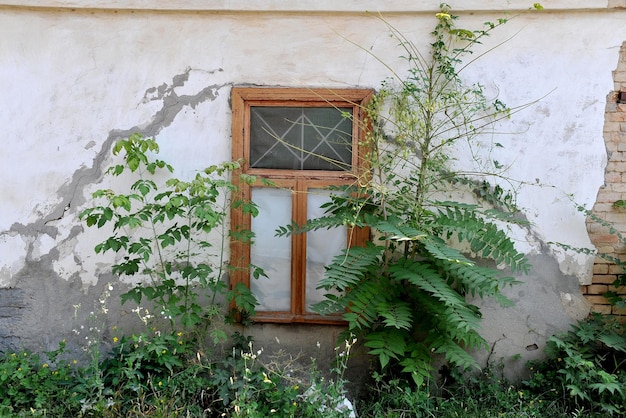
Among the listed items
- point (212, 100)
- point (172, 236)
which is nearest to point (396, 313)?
point (172, 236)

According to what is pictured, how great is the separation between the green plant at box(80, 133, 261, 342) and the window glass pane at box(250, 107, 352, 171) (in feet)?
1.07

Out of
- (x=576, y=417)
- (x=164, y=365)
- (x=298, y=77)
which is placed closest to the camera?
(x=576, y=417)

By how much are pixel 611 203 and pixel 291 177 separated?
2.26m

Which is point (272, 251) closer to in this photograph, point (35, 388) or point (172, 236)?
point (172, 236)

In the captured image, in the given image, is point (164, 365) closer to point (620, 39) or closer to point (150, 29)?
point (150, 29)

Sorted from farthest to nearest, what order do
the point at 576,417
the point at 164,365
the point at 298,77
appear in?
the point at 298,77, the point at 164,365, the point at 576,417

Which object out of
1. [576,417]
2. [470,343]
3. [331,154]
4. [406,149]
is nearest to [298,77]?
[331,154]

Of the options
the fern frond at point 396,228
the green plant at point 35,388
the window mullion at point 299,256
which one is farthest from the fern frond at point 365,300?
the green plant at point 35,388

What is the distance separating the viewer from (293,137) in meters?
4.69

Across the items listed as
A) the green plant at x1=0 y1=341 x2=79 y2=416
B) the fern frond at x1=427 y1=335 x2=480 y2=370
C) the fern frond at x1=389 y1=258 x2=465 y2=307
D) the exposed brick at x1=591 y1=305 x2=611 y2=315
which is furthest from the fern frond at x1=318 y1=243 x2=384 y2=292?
the green plant at x1=0 y1=341 x2=79 y2=416

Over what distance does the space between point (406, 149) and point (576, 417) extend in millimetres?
2019

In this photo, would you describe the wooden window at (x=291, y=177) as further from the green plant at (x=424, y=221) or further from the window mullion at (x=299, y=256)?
the green plant at (x=424, y=221)

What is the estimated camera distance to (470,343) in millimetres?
4156

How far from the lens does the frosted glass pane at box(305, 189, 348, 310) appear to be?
4684mm
